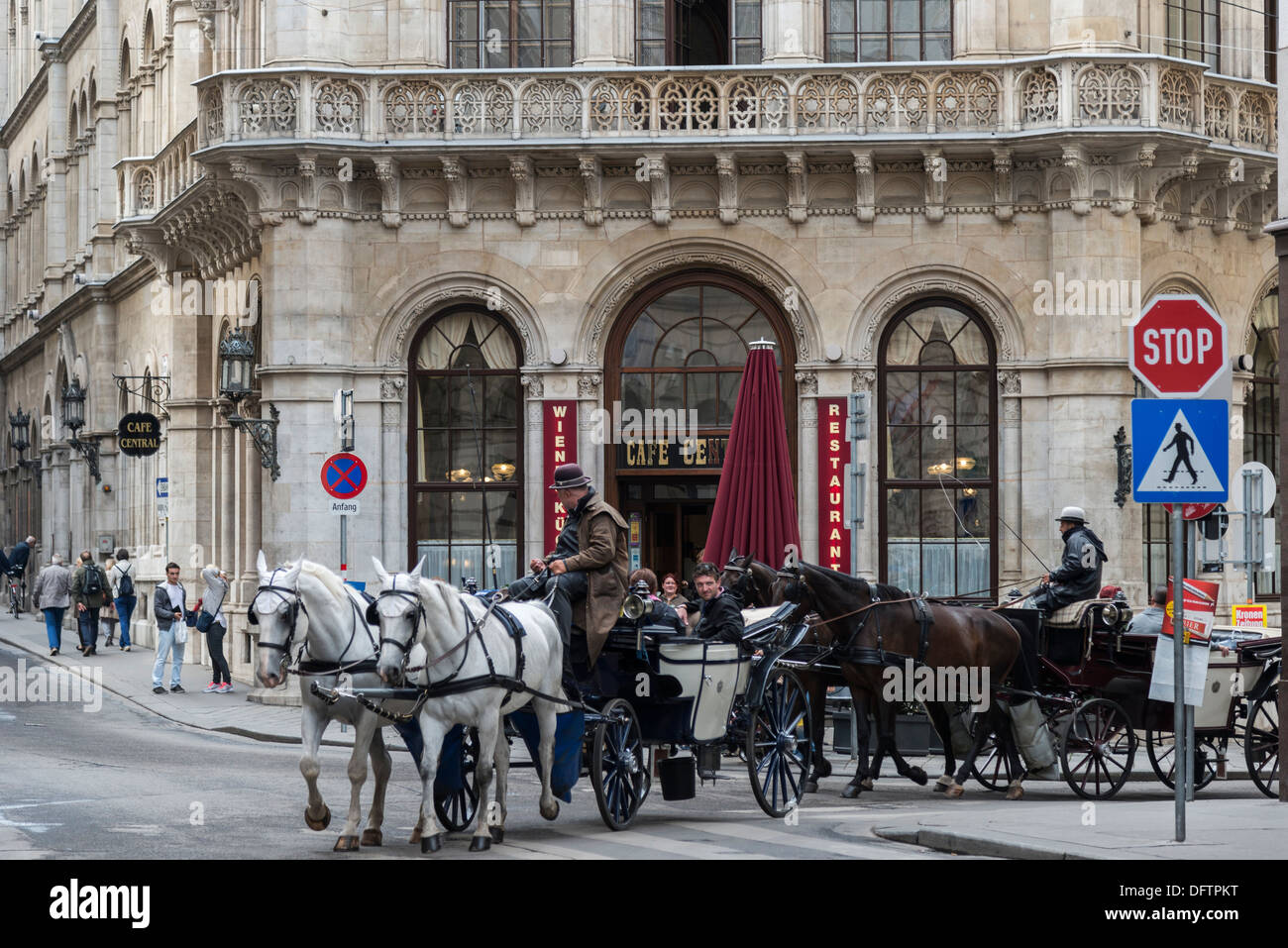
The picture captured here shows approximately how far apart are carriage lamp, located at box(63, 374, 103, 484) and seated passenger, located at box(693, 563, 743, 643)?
27.9 meters

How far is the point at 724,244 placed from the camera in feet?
83.0

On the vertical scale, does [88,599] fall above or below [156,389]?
below

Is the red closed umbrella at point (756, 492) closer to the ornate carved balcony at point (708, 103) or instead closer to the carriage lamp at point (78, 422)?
the ornate carved balcony at point (708, 103)

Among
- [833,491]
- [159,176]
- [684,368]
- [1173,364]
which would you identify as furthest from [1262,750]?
[159,176]

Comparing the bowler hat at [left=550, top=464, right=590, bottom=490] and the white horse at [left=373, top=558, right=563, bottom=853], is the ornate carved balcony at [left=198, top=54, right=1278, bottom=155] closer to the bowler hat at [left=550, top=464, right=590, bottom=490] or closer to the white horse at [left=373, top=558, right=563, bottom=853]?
the bowler hat at [left=550, top=464, right=590, bottom=490]

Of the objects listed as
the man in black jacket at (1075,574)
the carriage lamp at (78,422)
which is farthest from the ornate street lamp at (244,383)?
the carriage lamp at (78,422)

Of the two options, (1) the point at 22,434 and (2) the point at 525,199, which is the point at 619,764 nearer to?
(2) the point at 525,199

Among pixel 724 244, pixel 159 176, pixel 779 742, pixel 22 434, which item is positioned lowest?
pixel 779 742

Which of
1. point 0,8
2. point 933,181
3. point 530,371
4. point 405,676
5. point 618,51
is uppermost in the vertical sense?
point 0,8

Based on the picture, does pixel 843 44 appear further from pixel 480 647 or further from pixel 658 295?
pixel 480 647

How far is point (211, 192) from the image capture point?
27.0 metres

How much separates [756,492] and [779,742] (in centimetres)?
569
